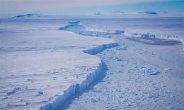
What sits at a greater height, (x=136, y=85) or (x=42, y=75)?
(x=42, y=75)

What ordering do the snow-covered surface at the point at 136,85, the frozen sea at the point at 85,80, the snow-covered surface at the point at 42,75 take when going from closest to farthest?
the snow-covered surface at the point at 42,75 → the frozen sea at the point at 85,80 → the snow-covered surface at the point at 136,85

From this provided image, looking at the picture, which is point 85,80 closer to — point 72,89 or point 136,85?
point 72,89

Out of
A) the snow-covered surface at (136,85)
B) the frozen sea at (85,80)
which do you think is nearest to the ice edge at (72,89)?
the frozen sea at (85,80)

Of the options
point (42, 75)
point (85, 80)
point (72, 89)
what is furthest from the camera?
point (42, 75)

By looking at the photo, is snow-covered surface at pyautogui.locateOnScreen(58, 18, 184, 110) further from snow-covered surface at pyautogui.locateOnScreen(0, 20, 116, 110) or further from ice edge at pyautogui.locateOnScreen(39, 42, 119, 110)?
snow-covered surface at pyautogui.locateOnScreen(0, 20, 116, 110)

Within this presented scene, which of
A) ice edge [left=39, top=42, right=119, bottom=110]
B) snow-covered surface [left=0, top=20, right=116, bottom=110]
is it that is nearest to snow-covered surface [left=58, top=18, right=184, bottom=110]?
ice edge [left=39, top=42, right=119, bottom=110]

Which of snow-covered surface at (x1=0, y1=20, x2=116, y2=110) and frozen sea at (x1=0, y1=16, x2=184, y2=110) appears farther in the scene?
frozen sea at (x1=0, y1=16, x2=184, y2=110)

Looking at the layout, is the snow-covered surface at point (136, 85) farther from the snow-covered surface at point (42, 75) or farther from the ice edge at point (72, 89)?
the snow-covered surface at point (42, 75)

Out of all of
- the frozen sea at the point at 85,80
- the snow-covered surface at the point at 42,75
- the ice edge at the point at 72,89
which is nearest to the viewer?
the ice edge at the point at 72,89

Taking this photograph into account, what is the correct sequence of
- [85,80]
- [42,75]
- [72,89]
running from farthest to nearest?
[42,75] → [85,80] → [72,89]

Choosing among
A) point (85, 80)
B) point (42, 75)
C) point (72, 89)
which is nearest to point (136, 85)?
point (85, 80)

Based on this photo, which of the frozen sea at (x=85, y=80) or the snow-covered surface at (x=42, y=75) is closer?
the snow-covered surface at (x=42, y=75)
